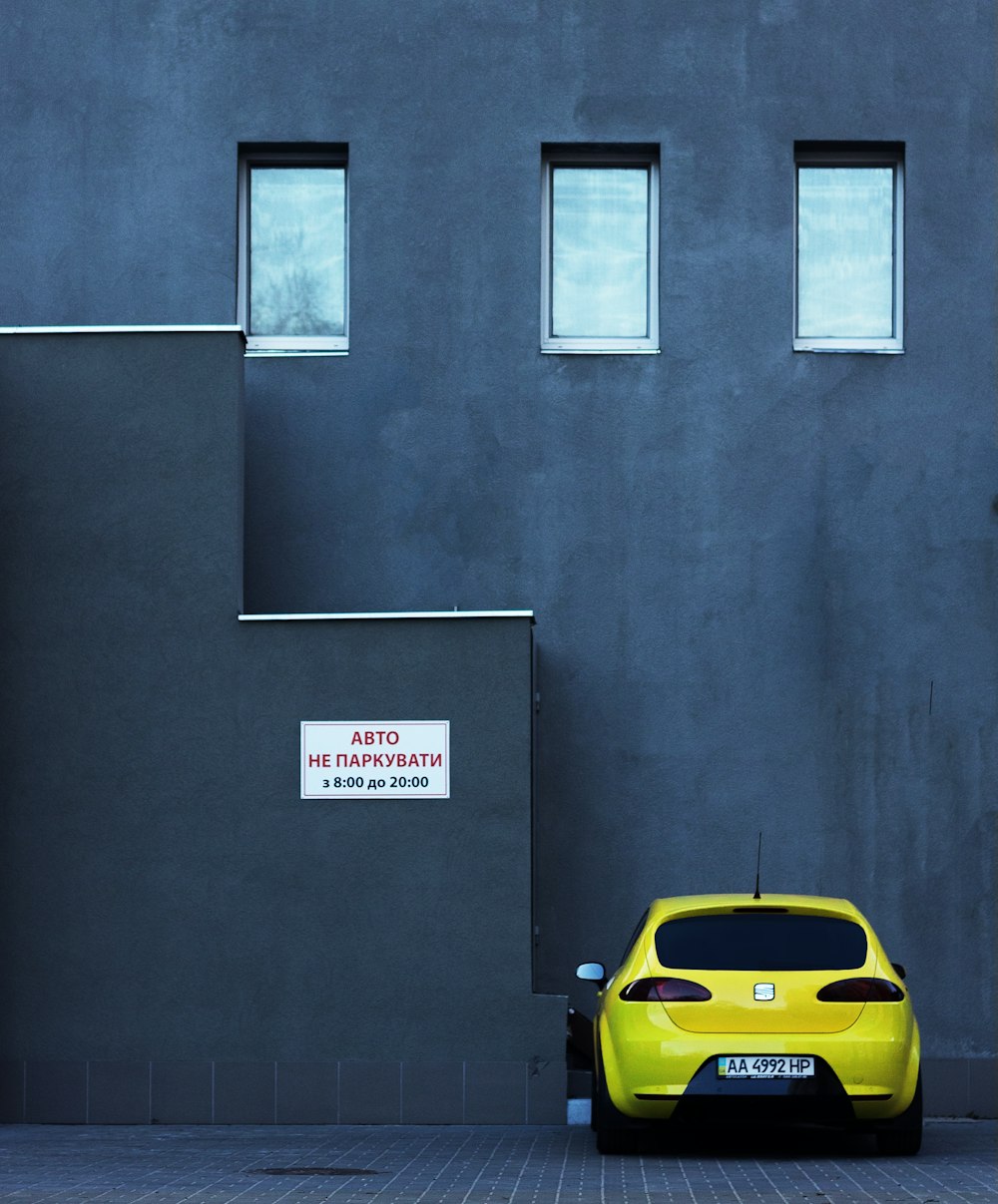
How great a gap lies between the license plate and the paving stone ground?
489mm

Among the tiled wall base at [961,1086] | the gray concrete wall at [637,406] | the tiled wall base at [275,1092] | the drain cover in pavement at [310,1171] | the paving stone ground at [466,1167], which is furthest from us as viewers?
the gray concrete wall at [637,406]

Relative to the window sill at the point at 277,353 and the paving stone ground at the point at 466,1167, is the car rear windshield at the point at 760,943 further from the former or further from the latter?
the window sill at the point at 277,353

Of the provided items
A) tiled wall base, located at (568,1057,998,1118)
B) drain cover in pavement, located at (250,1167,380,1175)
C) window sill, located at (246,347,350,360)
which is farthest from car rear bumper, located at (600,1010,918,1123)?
window sill, located at (246,347,350,360)

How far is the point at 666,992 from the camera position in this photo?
10898 millimetres

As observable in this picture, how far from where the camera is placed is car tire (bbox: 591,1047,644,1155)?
36.2ft

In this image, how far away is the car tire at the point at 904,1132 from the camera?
10930 millimetres

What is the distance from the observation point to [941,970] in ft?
46.9

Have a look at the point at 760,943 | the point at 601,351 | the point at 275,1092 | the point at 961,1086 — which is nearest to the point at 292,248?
the point at 601,351

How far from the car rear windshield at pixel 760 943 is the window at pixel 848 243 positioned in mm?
5413

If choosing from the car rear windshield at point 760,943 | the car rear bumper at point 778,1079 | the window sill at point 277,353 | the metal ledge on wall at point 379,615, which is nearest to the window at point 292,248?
the window sill at point 277,353

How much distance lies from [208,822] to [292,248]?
4.57 meters

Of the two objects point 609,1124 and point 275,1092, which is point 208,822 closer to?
point 275,1092

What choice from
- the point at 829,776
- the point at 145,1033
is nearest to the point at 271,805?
the point at 145,1033

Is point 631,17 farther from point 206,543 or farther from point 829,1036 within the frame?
point 829,1036
